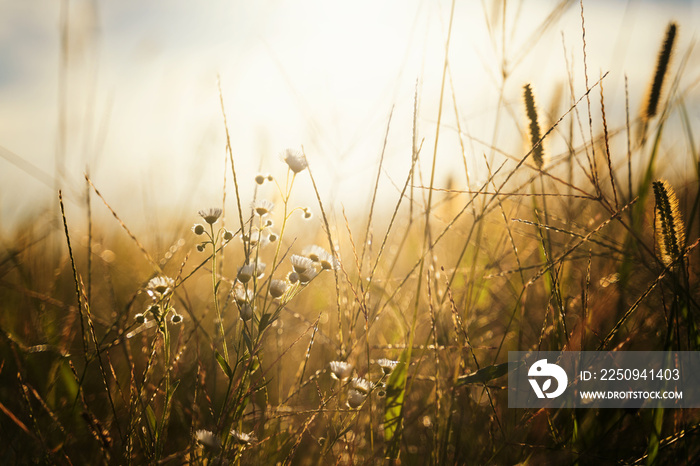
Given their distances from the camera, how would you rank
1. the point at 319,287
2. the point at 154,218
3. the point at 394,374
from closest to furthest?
the point at 394,374
the point at 154,218
the point at 319,287

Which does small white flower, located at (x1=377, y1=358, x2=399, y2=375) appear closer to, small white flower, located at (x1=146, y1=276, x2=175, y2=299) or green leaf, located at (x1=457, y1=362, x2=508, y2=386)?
green leaf, located at (x1=457, y1=362, x2=508, y2=386)

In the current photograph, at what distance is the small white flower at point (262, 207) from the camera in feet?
3.17

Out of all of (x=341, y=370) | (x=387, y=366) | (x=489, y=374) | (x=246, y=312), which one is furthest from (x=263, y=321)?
(x=489, y=374)

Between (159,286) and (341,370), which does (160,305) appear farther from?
(341,370)

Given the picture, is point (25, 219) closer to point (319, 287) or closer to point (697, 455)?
point (319, 287)

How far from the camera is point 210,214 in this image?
0.93 m

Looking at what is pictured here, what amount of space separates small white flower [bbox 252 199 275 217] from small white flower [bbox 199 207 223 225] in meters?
0.08

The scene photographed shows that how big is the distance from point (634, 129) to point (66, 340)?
2.14m

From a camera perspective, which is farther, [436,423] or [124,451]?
[436,423]

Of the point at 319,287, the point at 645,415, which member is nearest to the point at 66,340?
the point at 319,287

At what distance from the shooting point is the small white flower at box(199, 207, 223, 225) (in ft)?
3.02

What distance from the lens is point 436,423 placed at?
36.2 inches

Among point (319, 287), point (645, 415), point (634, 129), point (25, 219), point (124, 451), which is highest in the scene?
point (634, 129)

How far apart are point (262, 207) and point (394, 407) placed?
50 cm
